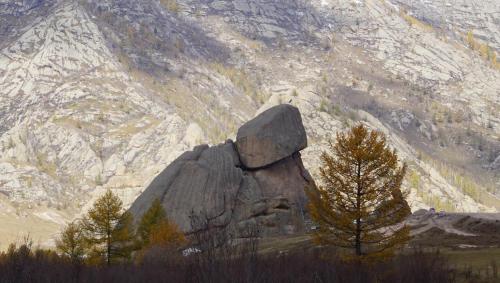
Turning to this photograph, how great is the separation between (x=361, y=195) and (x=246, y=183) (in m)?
43.1

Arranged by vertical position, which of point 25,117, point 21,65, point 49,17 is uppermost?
point 49,17

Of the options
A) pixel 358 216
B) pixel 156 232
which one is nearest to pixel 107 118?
pixel 156 232

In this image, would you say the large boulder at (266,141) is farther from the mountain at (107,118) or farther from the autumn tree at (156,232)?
the mountain at (107,118)

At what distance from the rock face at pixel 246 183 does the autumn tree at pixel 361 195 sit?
105 ft

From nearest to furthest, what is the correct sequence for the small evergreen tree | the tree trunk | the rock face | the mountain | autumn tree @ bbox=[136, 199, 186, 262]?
the tree trunk → autumn tree @ bbox=[136, 199, 186, 262] → the small evergreen tree → the rock face → the mountain

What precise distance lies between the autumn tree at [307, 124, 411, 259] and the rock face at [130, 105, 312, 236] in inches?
1264

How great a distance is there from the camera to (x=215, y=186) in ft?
253

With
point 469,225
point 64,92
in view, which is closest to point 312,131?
point 64,92

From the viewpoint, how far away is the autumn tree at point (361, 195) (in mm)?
37969

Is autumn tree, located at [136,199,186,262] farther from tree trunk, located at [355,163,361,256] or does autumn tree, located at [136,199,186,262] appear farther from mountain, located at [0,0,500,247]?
mountain, located at [0,0,500,247]

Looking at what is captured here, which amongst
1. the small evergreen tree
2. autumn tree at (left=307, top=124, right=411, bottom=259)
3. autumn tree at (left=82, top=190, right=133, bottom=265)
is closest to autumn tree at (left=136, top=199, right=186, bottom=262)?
the small evergreen tree

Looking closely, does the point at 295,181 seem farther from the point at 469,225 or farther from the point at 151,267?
the point at 151,267

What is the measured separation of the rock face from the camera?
74.8m

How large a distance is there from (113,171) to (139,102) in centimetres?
2198
